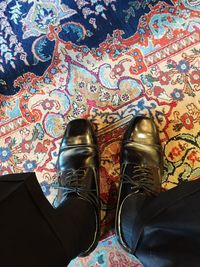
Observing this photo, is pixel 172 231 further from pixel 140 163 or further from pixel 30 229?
pixel 140 163

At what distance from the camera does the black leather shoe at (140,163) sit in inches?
34.0

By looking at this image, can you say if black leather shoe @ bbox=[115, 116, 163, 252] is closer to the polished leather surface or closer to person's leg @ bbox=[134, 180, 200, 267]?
the polished leather surface

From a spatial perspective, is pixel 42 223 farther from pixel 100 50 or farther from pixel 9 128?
pixel 100 50

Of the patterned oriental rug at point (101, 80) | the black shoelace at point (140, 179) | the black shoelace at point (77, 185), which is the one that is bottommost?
the black shoelace at point (140, 179)

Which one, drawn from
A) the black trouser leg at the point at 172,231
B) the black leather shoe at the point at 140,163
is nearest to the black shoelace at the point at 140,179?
the black leather shoe at the point at 140,163

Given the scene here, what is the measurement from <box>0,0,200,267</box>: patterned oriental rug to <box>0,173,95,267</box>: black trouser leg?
0.31 meters

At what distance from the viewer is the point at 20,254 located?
20.9 inches

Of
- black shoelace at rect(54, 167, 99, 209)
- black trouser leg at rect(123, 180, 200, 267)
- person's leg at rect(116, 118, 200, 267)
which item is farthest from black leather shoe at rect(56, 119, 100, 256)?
black trouser leg at rect(123, 180, 200, 267)

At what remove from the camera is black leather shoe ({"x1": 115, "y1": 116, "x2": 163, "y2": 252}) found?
864mm

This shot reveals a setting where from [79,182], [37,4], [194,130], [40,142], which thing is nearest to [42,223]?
[79,182]

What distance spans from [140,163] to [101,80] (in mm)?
286

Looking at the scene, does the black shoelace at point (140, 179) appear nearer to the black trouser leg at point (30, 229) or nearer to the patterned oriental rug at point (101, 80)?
the patterned oriental rug at point (101, 80)

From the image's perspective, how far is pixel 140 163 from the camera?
3.03ft

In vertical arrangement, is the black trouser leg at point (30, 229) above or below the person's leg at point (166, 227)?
above
